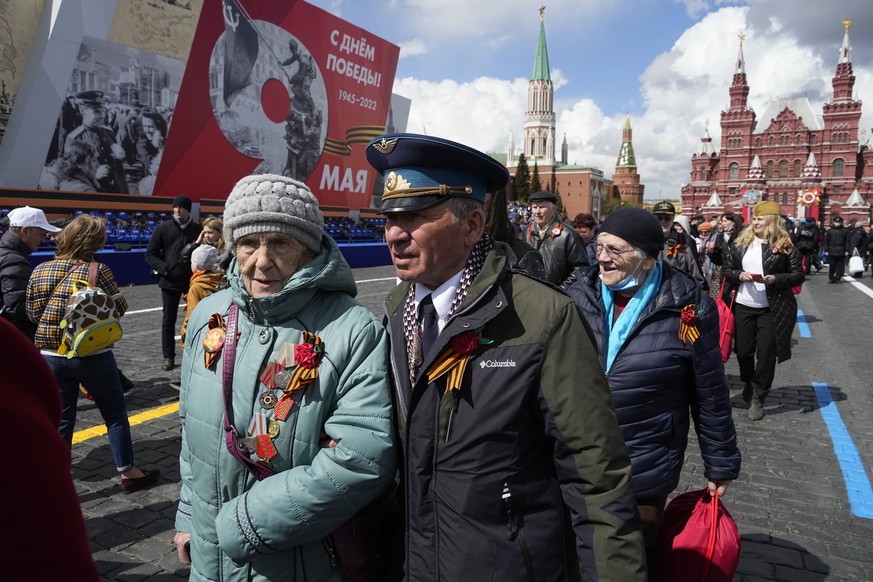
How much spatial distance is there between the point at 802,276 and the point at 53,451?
6.68 metres

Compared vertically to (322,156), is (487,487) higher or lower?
lower

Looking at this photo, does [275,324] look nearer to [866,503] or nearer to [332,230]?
[866,503]

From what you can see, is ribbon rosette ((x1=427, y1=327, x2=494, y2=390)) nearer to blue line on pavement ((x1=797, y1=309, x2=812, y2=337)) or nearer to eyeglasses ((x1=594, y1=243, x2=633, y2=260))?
eyeglasses ((x1=594, y1=243, x2=633, y2=260))

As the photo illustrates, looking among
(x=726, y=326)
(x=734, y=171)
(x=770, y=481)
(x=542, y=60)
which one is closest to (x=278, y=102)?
(x=726, y=326)

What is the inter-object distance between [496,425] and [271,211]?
1049 mm

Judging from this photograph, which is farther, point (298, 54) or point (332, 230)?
point (332, 230)

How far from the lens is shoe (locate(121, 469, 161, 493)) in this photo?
4145 mm

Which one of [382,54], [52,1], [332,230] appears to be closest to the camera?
[52,1]

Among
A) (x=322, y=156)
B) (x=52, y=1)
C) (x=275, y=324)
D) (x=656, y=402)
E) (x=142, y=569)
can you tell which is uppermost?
(x=52, y=1)

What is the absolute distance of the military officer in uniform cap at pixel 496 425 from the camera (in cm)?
154

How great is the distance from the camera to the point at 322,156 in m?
25.0

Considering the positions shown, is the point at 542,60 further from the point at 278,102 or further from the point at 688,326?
the point at 688,326

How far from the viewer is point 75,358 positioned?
13.1ft

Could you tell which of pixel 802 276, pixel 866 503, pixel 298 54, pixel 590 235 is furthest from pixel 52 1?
pixel 866 503
